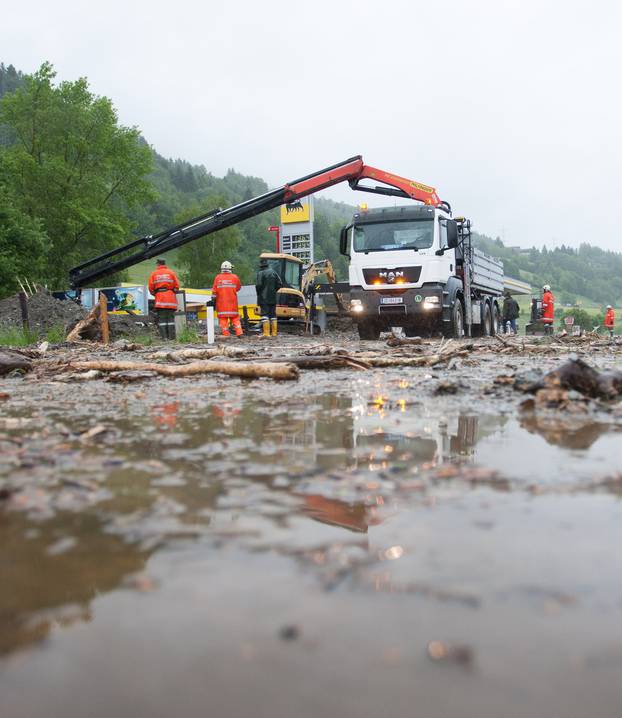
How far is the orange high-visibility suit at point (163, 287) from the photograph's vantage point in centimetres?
1330

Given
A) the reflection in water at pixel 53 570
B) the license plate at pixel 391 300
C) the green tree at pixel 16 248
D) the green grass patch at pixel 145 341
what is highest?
the green tree at pixel 16 248

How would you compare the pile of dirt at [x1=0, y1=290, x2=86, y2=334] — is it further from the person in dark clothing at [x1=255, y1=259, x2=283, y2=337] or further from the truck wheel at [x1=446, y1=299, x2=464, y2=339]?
the truck wheel at [x1=446, y1=299, x2=464, y2=339]

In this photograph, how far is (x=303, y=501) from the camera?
1538 millimetres

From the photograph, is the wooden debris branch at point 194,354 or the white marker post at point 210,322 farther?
the white marker post at point 210,322

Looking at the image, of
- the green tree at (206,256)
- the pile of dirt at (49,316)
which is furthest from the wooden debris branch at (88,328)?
the green tree at (206,256)

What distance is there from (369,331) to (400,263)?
1.78 metres

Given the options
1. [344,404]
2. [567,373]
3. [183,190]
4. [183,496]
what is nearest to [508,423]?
[567,373]

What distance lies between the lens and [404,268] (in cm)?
1294

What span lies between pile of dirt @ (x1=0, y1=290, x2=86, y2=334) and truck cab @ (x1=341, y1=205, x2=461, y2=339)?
8625mm

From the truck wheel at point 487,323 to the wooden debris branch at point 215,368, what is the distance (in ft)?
45.1

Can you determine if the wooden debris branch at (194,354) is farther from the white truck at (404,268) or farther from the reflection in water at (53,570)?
the white truck at (404,268)

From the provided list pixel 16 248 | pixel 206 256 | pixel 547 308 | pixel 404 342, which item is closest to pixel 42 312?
pixel 16 248

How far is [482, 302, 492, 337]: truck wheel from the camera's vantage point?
57.6 ft

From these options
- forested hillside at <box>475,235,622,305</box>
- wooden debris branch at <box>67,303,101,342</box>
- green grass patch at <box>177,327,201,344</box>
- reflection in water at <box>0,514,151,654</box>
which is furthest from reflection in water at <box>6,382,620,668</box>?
forested hillside at <box>475,235,622,305</box>
